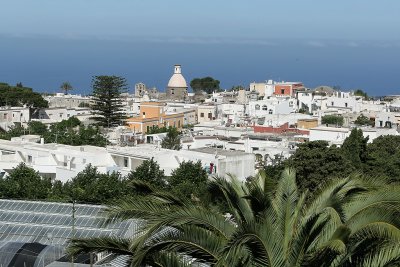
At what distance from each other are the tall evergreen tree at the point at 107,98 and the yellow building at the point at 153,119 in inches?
33.4

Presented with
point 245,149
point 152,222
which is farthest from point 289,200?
point 245,149

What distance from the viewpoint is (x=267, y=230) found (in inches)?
287

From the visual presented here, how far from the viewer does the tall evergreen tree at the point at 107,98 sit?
4838 centimetres

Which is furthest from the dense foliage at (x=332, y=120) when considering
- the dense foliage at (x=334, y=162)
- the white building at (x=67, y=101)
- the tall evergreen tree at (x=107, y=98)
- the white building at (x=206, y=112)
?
the white building at (x=67, y=101)

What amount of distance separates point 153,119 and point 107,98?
2721mm

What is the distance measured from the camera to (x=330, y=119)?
49.5 metres

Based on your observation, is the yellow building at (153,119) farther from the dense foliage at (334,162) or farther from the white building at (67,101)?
the dense foliage at (334,162)

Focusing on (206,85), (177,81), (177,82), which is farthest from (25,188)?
(206,85)

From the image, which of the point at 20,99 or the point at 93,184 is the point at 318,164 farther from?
the point at 20,99

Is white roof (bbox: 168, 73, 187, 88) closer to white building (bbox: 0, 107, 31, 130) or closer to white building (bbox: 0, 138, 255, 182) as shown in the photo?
white building (bbox: 0, 107, 31, 130)

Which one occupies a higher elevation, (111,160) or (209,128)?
(209,128)

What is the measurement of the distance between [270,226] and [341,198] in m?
0.90

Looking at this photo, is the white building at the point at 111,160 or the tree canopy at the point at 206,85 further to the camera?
the tree canopy at the point at 206,85

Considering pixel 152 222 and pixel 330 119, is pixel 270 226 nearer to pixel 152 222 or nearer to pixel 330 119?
pixel 152 222
